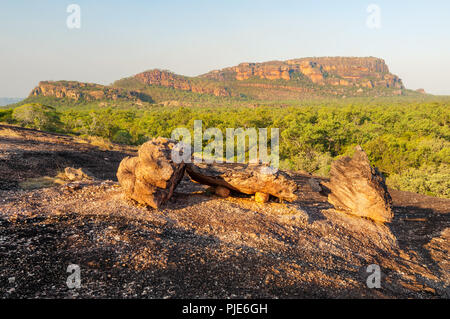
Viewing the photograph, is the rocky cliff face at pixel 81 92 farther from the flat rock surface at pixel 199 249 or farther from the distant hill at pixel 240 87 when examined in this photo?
the flat rock surface at pixel 199 249

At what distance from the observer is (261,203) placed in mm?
9961

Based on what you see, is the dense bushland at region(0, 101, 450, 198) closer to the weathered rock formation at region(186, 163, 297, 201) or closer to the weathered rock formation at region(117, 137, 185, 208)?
the weathered rock formation at region(186, 163, 297, 201)

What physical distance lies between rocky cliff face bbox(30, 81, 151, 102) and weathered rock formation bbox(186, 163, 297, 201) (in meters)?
115

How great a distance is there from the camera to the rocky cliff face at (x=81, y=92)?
371 feet

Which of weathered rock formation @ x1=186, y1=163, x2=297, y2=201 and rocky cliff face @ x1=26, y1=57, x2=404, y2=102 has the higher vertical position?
rocky cliff face @ x1=26, y1=57, x2=404, y2=102

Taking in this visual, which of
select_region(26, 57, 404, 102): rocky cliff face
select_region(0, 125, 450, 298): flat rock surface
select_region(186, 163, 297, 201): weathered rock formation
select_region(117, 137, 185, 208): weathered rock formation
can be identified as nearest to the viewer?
select_region(0, 125, 450, 298): flat rock surface

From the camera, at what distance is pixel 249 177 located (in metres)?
9.49

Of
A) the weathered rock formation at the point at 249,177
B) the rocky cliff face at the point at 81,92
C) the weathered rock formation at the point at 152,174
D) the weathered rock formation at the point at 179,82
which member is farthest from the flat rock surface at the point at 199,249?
the weathered rock formation at the point at 179,82

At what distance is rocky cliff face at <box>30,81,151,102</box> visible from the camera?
4456 inches

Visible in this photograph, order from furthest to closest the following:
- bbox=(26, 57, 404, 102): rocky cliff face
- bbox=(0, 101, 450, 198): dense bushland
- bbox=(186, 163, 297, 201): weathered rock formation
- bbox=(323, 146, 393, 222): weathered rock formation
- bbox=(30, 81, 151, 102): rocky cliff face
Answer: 1. bbox=(26, 57, 404, 102): rocky cliff face
2. bbox=(30, 81, 151, 102): rocky cliff face
3. bbox=(0, 101, 450, 198): dense bushland
4. bbox=(323, 146, 393, 222): weathered rock formation
5. bbox=(186, 163, 297, 201): weathered rock formation

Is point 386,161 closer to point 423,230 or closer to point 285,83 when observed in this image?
point 423,230

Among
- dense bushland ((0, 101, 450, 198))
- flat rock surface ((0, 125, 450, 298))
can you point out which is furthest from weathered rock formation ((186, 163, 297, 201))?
dense bushland ((0, 101, 450, 198))

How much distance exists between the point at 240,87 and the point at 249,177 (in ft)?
529
